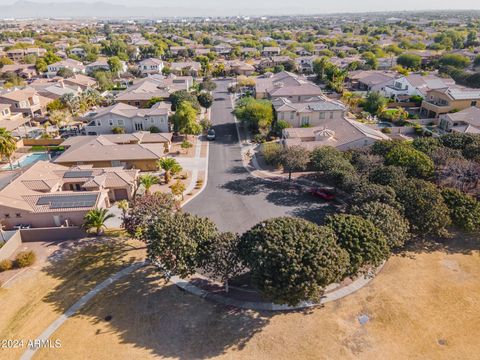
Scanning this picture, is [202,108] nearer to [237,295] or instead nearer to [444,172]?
[444,172]

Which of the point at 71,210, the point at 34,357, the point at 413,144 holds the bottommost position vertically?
the point at 34,357

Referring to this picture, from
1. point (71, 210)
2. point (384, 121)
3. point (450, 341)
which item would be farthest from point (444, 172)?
point (71, 210)

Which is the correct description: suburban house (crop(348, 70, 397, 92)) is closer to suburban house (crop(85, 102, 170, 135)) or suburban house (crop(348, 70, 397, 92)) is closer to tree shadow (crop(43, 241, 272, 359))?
suburban house (crop(85, 102, 170, 135))

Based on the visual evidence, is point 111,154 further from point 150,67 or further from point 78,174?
point 150,67

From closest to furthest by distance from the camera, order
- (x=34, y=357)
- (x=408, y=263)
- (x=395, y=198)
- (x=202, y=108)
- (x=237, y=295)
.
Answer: (x=34, y=357) < (x=237, y=295) < (x=408, y=263) < (x=395, y=198) < (x=202, y=108)

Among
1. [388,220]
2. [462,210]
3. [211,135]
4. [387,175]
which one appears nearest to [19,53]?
[211,135]
